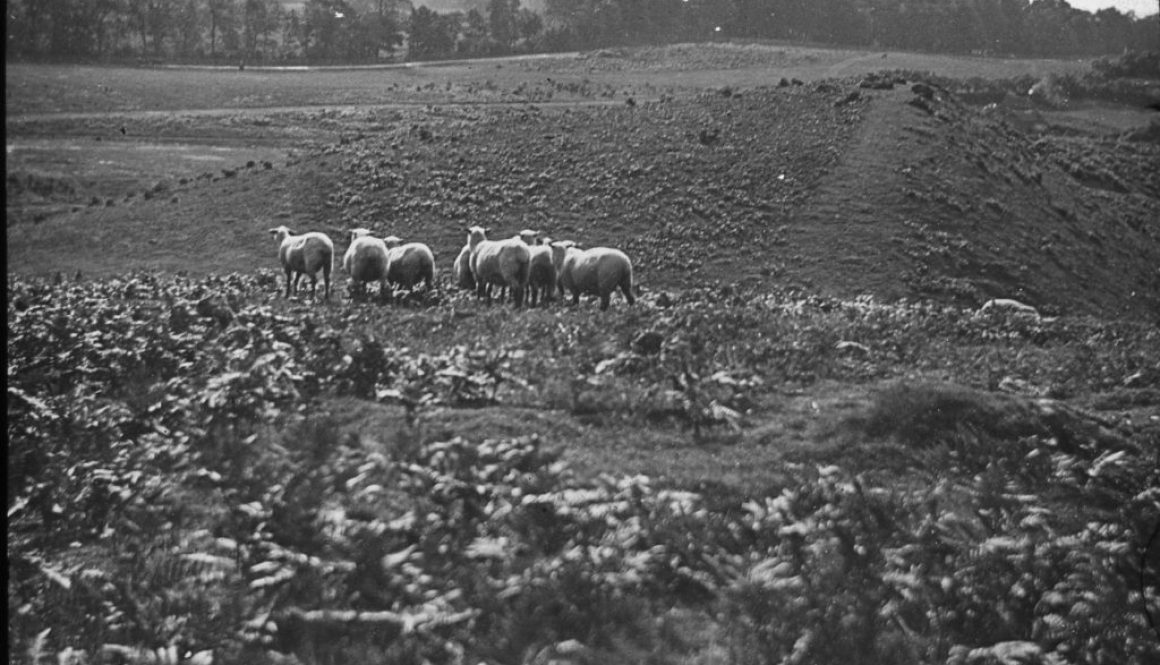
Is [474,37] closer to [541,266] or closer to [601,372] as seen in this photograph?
[541,266]

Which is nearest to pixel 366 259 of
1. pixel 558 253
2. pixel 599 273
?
pixel 558 253

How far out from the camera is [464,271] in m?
7.33

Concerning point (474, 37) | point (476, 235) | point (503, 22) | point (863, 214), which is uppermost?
point (503, 22)

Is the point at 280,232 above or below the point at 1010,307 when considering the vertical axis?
above

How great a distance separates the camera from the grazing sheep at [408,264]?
7.15 metres

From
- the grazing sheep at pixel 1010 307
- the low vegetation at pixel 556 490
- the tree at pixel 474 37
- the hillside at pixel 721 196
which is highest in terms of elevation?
the tree at pixel 474 37

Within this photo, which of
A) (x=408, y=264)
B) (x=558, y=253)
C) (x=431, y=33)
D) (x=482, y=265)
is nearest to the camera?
(x=431, y=33)

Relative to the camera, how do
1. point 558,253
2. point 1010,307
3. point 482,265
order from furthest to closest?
point 558,253 → point 482,265 → point 1010,307

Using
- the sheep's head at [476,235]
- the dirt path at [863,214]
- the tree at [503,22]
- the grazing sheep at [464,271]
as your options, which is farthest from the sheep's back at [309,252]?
the dirt path at [863,214]

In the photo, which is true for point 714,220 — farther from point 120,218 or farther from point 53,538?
point 53,538

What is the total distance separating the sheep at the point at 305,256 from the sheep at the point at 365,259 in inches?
6.1

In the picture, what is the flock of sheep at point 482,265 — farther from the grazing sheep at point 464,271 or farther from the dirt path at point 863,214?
the dirt path at point 863,214

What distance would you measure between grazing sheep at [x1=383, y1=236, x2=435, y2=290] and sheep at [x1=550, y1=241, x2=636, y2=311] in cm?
106

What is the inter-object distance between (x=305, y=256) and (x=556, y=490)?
2.83 metres
